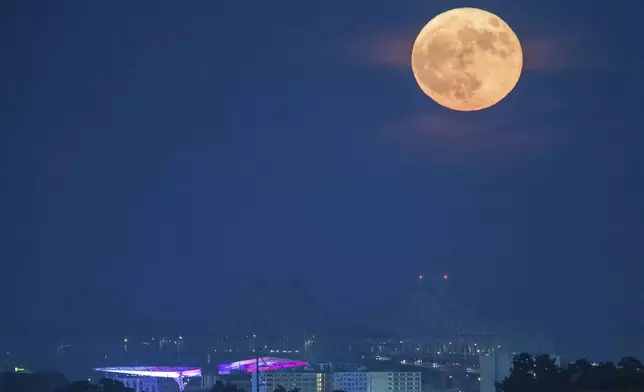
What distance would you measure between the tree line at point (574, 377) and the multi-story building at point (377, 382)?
1636 inches

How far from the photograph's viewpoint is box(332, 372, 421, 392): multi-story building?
104125 millimetres

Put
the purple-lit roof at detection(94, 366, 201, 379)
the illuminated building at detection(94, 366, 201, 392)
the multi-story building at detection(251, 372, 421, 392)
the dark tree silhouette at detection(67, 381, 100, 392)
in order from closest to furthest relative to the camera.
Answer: the dark tree silhouette at detection(67, 381, 100, 392) → the multi-story building at detection(251, 372, 421, 392) → the illuminated building at detection(94, 366, 201, 392) → the purple-lit roof at detection(94, 366, 201, 379)

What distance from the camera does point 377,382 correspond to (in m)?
106

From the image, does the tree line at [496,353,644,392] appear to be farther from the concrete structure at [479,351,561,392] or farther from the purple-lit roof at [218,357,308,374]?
the purple-lit roof at [218,357,308,374]

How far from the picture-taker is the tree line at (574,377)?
131 feet

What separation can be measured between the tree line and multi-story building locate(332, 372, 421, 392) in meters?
41.6

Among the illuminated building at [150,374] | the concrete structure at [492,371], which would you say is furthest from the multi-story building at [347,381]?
the concrete structure at [492,371]

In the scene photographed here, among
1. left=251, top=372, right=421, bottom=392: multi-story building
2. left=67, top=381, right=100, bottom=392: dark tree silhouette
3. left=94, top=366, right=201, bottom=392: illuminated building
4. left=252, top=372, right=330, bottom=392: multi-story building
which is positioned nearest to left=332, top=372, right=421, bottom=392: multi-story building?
left=251, top=372, right=421, bottom=392: multi-story building

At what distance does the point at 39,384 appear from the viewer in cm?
5316

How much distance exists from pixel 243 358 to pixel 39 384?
116 m

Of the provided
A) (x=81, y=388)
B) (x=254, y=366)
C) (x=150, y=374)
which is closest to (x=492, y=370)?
(x=81, y=388)

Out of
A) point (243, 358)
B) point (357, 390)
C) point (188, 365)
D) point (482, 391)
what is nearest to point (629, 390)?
point (482, 391)

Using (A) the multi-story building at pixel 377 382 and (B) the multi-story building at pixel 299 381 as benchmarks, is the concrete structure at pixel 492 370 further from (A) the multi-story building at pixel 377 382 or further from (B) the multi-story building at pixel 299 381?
(B) the multi-story building at pixel 299 381

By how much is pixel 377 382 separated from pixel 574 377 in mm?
54746
